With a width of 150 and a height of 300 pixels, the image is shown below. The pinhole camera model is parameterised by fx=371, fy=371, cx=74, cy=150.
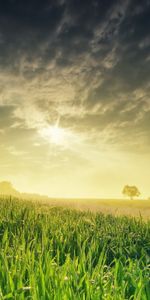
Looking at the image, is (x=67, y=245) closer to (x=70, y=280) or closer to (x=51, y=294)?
(x=70, y=280)

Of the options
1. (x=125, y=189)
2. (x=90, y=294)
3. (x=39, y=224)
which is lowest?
(x=90, y=294)

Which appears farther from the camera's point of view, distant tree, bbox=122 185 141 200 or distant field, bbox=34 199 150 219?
distant tree, bbox=122 185 141 200

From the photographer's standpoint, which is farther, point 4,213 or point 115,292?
point 4,213

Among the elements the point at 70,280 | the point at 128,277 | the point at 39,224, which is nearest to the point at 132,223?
the point at 39,224

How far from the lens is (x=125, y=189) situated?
111 m

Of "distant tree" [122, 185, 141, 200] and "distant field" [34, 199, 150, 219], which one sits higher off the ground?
"distant tree" [122, 185, 141, 200]

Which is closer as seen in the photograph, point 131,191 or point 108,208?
point 108,208

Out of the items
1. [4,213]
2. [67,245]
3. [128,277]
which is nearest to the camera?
[128,277]

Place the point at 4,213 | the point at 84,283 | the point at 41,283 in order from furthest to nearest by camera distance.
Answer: the point at 4,213 < the point at 84,283 < the point at 41,283

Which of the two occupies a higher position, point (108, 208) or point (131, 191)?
point (131, 191)

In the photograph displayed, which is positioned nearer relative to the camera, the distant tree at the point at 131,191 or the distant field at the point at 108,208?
the distant field at the point at 108,208

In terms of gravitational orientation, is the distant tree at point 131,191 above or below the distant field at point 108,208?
above

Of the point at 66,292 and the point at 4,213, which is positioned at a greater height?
the point at 4,213

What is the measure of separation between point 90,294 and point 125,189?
110 metres
